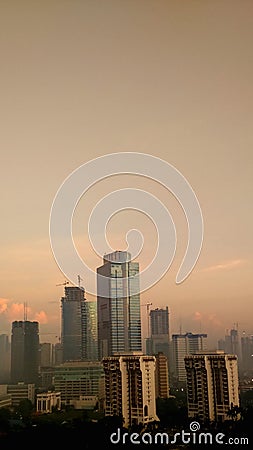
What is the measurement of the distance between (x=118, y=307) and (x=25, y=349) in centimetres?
42

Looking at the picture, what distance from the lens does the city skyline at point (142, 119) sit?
8.67 feet

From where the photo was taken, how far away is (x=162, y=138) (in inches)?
107

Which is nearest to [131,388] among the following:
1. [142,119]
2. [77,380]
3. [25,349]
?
[77,380]

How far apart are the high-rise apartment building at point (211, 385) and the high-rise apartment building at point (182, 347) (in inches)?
1.1

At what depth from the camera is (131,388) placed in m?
2.58

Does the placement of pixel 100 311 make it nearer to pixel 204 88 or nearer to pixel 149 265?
pixel 149 265

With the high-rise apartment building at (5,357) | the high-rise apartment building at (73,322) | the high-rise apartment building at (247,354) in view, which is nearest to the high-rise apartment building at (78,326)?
the high-rise apartment building at (73,322)

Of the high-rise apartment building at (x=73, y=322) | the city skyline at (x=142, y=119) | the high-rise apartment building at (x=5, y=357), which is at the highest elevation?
the city skyline at (x=142, y=119)

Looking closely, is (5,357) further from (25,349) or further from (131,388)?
(131,388)

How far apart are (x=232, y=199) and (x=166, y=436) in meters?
1.05

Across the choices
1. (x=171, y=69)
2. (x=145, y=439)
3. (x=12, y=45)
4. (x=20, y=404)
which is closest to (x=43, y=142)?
(x=12, y=45)

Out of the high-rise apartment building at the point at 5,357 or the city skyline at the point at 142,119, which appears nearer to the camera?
the high-rise apartment building at the point at 5,357

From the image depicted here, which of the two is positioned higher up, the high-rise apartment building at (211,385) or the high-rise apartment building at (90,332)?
the high-rise apartment building at (90,332)

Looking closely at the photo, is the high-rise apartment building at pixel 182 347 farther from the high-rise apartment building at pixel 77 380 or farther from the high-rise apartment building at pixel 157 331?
the high-rise apartment building at pixel 77 380
